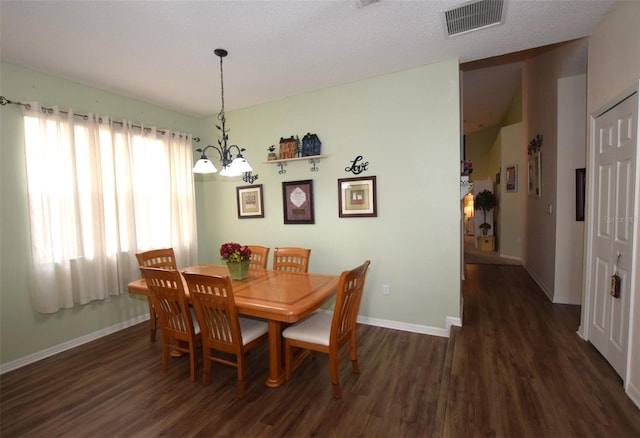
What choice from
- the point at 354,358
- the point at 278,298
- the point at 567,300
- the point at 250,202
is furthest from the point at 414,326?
the point at 250,202

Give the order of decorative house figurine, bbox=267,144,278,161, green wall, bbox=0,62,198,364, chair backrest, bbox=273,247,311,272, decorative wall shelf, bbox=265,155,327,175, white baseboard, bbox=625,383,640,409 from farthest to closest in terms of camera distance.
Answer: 1. decorative house figurine, bbox=267,144,278,161
2. decorative wall shelf, bbox=265,155,327,175
3. chair backrest, bbox=273,247,311,272
4. green wall, bbox=0,62,198,364
5. white baseboard, bbox=625,383,640,409

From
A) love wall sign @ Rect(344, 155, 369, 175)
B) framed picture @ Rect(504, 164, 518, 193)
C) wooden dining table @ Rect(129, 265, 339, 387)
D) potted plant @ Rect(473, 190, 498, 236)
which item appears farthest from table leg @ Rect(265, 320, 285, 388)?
potted plant @ Rect(473, 190, 498, 236)

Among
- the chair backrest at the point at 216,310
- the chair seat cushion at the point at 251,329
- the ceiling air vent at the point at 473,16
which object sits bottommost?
the chair seat cushion at the point at 251,329

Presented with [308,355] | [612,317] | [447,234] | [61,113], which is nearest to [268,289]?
[308,355]

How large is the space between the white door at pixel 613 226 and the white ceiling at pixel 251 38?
2.97 ft

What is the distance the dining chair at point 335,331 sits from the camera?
2.05m

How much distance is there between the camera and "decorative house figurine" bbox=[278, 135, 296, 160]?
3742 millimetres

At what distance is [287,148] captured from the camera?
377 cm

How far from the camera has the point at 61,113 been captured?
2994 millimetres

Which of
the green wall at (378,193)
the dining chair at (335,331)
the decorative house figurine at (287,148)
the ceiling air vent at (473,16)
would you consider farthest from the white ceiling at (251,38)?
the dining chair at (335,331)

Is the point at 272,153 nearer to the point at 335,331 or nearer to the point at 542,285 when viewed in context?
the point at 335,331

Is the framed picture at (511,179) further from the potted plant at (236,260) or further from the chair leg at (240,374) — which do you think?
the chair leg at (240,374)

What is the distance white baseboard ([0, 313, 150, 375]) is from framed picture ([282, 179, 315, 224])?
2.30m

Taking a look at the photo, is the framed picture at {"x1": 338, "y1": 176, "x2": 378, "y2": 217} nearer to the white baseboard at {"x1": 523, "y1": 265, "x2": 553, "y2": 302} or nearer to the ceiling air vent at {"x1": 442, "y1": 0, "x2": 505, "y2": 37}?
the ceiling air vent at {"x1": 442, "y1": 0, "x2": 505, "y2": 37}
